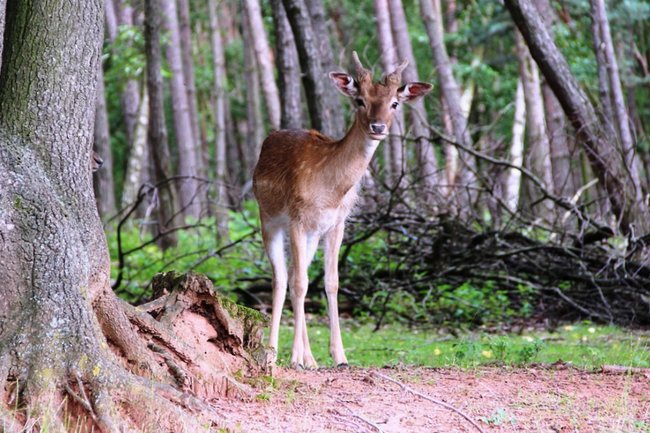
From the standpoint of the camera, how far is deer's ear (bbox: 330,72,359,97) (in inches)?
331

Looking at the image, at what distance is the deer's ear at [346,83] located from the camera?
27.6 feet

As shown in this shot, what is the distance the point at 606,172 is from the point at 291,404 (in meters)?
6.74

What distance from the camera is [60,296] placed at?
550cm

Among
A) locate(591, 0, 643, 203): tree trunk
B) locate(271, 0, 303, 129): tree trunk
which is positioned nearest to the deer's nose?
locate(591, 0, 643, 203): tree trunk

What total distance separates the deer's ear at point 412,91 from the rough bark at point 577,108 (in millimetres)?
3113

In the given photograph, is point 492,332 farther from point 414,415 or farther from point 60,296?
point 60,296

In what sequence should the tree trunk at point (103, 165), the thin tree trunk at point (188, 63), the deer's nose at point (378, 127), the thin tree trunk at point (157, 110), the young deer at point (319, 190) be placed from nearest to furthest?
the deer's nose at point (378, 127) < the young deer at point (319, 190) < the thin tree trunk at point (157, 110) < the tree trunk at point (103, 165) < the thin tree trunk at point (188, 63)

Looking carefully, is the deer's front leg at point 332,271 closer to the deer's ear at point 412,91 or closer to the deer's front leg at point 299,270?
the deer's front leg at point 299,270

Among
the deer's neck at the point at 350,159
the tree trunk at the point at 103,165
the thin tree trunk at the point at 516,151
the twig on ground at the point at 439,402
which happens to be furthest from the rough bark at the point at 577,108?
the tree trunk at the point at 103,165

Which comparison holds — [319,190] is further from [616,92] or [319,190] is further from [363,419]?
[616,92]

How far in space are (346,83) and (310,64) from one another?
4.56 m

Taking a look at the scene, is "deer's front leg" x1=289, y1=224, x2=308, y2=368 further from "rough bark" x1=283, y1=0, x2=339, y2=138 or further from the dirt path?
"rough bark" x1=283, y1=0, x2=339, y2=138

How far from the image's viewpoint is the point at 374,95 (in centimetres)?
821

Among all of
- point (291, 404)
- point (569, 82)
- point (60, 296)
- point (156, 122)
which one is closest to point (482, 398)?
point (291, 404)
